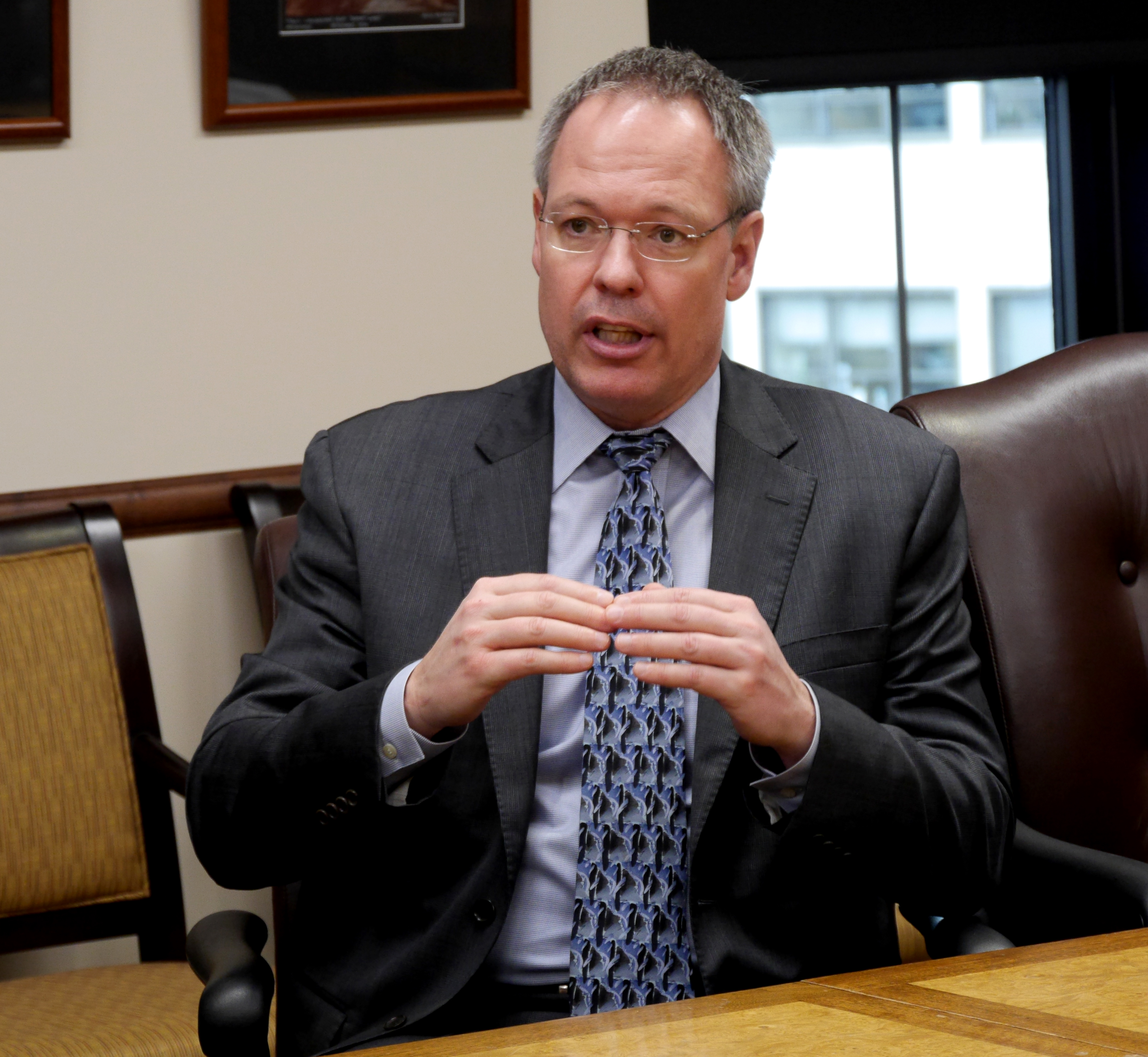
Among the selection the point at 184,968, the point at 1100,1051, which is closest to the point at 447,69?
the point at 184,968

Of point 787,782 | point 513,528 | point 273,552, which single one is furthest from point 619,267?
point 273,552

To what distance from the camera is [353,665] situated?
1522 mm

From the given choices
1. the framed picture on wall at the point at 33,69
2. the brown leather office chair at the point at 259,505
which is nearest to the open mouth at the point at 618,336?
the brown leather office chair at the point at 259,505

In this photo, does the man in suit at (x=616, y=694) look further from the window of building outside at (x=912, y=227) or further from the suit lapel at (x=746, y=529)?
the window of building outside at (x=912, y=227)

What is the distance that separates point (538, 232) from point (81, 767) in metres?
1.12

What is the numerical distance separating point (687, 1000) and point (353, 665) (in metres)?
0.62

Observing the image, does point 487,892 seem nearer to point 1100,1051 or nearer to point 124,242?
point 1100,1051

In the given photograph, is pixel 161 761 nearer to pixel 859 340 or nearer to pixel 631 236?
pixel 631 236

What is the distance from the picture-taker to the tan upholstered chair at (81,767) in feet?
6.68

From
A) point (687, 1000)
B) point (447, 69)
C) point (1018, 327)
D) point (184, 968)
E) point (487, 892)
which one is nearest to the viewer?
point (687, 1000)

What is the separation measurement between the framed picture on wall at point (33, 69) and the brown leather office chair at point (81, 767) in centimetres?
64

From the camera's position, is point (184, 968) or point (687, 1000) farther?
point (184, 968)

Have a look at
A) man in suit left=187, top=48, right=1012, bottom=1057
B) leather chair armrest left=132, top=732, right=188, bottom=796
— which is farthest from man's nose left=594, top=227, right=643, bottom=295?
leather chair armrest left=132, top=732, right=188, bottom=796

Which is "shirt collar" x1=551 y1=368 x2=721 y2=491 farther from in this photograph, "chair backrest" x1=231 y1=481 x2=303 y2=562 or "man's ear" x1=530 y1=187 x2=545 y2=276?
"chair backrest" x1=231 y1=481 x2=303 y2=562
